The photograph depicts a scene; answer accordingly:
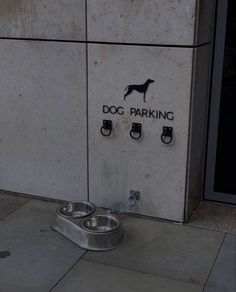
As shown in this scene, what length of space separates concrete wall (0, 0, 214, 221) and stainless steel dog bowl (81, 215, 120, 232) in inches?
14.5

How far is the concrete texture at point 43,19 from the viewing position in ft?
12.5

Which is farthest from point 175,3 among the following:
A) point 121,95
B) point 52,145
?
point 52,145

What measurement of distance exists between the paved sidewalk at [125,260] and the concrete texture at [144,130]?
234 millimetres

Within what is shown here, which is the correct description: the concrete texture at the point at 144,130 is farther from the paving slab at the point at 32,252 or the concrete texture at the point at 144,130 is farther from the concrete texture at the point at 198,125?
the paving slab at the point at 32,252

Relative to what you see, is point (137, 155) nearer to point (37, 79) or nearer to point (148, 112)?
point (148, 112)

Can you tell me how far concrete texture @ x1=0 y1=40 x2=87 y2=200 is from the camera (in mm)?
3963

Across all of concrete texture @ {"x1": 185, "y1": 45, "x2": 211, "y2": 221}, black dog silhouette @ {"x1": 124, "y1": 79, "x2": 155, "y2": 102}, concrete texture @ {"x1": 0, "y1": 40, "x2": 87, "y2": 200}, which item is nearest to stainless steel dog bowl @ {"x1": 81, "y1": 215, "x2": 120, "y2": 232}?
concrete texture @ {"x1": 0, "y1": 40, "x2": 87, "y2": 200}

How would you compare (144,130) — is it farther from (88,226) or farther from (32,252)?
(32,252)

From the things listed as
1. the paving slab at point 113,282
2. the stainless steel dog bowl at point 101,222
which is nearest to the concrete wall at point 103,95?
the stainless steel dog bowl at point 101,222

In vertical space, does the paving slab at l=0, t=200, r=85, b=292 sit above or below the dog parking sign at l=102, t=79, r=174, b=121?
below

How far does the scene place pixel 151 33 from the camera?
3.61 meters

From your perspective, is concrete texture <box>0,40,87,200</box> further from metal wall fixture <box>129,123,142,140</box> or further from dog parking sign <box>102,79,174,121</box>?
metal wall fixture <box>129,123,142,140</box>

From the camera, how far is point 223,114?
13.3 ft

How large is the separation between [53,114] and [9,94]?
45cm
